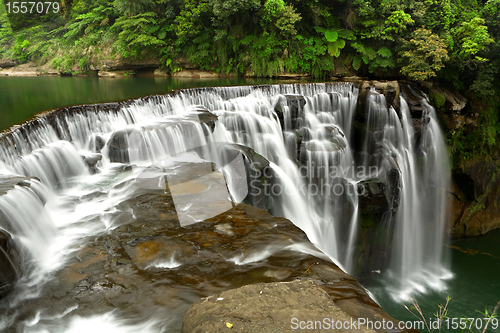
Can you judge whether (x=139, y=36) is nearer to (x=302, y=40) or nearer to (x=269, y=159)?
(x=302, y=40)

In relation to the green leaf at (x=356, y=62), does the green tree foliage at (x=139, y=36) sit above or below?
above

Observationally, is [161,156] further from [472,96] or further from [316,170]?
[472,96]

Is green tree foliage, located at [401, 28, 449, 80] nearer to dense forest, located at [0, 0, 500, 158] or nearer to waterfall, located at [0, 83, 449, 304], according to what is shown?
dense forest, located at [0, 0, 500, 158]

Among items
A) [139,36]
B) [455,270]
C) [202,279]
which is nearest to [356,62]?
[455,270]

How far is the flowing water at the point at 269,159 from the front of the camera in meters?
4.84

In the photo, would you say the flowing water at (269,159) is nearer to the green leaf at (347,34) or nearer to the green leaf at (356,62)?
the green leaf at (356,62)

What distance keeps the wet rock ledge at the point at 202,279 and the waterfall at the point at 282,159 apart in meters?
0.80

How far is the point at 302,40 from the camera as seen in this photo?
17578 millimetres

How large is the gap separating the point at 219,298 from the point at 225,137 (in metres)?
6.85

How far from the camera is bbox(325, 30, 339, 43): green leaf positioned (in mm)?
16641

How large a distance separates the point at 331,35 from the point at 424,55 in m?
5.48

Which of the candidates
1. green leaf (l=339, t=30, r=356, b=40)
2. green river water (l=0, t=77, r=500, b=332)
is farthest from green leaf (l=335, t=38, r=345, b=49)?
green river water (l=0, t=77, r=500, b=332)

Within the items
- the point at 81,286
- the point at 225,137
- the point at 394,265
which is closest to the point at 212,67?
the point at 225,137

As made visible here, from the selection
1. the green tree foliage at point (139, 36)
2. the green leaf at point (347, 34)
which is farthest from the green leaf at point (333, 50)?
the green tree foliage at point (139, 36)
